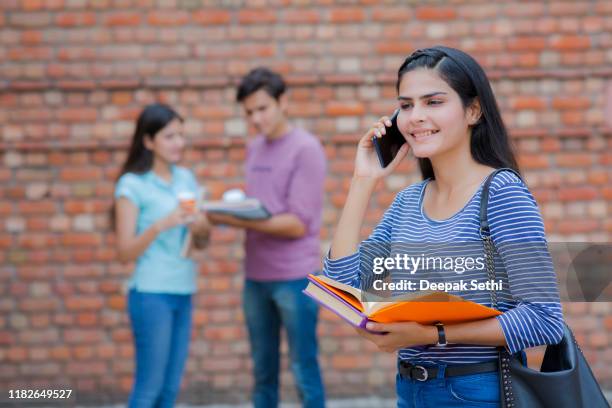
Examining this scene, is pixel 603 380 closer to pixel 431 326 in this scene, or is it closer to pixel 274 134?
pixel 274 134

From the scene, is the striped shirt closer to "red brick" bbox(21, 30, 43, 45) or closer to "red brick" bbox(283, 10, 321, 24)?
"red brick" bbox(283, 10, 321, 24)

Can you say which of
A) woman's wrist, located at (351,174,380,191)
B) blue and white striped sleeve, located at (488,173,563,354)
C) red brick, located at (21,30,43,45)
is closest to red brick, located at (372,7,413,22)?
red brick, located at (21,30,43,45)

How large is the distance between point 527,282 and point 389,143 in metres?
0.71

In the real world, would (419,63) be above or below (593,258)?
above

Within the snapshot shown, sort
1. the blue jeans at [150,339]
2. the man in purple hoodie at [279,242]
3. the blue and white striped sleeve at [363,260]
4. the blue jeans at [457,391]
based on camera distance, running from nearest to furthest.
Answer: the blue jeans at [457,391], the blue and white striped sleeve at [363,260], the blue jeans at [150,339], the man in purple hoodie at [279,242]

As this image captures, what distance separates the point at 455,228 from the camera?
2.17 m

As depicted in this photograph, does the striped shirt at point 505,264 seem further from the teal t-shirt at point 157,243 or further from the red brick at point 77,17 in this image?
the red brick at point 77,17

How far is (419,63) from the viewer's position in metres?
2.32

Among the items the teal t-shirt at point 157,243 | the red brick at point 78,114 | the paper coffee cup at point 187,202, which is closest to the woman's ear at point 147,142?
the teal t-shirt at point 157,243

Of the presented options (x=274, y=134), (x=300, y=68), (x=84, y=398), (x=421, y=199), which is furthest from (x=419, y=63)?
(x=84, y=398)

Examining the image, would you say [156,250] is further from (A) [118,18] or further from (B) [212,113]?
(A) [118,18]

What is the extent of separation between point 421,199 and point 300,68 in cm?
323

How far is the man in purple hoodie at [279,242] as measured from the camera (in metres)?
4.27

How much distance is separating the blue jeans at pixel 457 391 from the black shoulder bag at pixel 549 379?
4 cm
